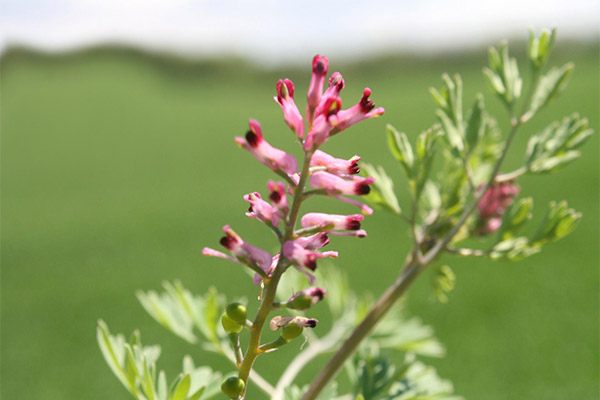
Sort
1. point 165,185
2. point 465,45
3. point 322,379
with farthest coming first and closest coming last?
point 465,45, point 165,185, point 322,379

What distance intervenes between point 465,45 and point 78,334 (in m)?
18.5

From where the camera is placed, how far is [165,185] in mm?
5707

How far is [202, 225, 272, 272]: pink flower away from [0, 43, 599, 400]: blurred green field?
Result: 33 cm

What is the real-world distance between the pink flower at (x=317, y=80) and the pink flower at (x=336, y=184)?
0.15ft

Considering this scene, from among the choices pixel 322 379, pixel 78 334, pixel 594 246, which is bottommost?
pixel 78 334

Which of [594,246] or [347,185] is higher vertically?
[347,185]

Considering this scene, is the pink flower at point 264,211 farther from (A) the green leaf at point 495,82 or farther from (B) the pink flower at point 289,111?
(A) the green leaf at point 495,82

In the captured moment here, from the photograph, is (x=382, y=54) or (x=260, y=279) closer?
(x=260, y=279)

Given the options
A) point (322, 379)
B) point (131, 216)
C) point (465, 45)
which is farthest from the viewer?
point (465, 45)

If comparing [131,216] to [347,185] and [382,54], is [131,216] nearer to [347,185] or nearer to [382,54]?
[347,185]

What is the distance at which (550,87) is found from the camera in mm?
546

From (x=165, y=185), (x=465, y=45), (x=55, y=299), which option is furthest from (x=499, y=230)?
(x=465, y=45)

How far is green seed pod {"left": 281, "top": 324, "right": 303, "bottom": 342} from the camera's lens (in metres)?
0.33

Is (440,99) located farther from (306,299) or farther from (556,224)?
(306,299)
